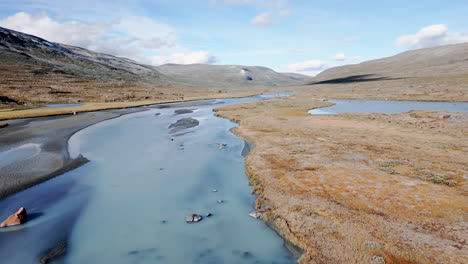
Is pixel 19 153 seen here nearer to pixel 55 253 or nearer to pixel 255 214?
pixel 55 253

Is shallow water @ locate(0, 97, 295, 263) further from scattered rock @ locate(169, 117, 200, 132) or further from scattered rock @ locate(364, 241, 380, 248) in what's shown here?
scattered rock @ locate(169, 117, 200, 132)

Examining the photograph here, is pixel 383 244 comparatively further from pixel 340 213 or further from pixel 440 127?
pixel 440 127

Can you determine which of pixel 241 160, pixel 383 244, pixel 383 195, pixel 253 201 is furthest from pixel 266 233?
pixel 241 160

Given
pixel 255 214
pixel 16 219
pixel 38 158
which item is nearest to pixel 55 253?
pixel 16 219

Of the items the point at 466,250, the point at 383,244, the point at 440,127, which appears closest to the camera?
the point at 466,250

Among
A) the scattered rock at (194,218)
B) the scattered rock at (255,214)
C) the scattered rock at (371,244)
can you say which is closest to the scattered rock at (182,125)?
the scattered rock at (194,218)

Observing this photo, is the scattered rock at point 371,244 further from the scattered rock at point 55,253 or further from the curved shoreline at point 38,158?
the curved shoreline at point 38,158

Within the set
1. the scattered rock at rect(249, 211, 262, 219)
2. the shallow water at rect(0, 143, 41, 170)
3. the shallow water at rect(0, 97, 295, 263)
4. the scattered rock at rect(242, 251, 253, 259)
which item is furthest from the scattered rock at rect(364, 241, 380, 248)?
the shallow water at rect(0, 143, 41, 170)
